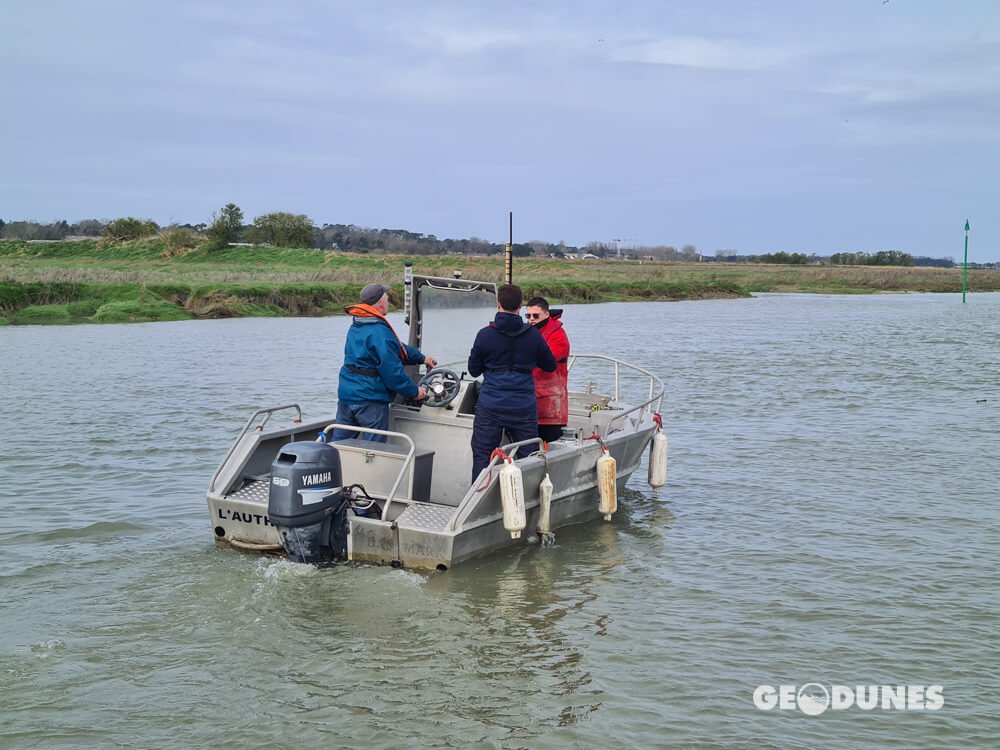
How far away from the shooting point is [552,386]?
328 inches

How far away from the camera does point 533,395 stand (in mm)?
7715

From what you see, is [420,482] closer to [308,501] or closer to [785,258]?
[308,501]

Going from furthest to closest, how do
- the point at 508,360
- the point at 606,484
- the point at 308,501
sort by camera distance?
the point at 606,484, the point at 508,360, the point at 308,501

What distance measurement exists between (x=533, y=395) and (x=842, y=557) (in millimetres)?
2960

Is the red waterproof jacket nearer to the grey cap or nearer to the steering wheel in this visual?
the steering wheel

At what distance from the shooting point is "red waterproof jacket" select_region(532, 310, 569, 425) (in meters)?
8.31

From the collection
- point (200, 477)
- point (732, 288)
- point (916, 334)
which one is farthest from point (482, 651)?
point (732, 288)

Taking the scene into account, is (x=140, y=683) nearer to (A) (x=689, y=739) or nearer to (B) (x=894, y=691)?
(A) (x=689, y=739)

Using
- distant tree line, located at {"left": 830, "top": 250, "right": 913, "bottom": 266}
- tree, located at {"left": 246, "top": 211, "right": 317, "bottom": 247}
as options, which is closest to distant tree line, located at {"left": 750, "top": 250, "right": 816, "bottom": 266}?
distant tree line, located at {"left": 830, "top": 250, "right": 913, "bottom": 266}

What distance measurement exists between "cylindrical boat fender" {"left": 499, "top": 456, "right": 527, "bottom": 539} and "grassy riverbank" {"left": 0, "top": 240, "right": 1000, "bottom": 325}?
55.6 feet

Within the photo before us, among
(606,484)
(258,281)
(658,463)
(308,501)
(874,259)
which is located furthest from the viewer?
(874,259)

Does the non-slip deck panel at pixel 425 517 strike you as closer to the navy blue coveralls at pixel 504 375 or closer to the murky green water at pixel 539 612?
the murky green water at pixel 539 612

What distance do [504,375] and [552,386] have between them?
903mm

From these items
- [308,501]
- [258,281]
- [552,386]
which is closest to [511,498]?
[308,501]
